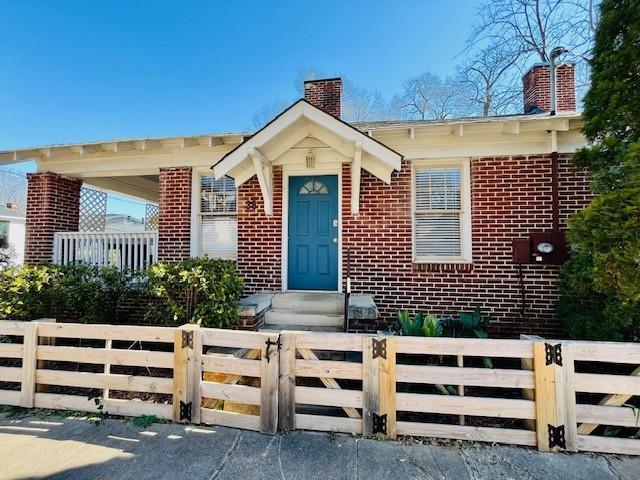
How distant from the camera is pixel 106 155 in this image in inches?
241

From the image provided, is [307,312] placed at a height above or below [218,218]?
below

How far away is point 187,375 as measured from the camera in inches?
117

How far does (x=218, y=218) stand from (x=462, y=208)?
424 centimetres

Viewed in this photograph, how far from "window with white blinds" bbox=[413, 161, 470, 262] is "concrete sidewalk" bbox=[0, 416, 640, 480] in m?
3.17

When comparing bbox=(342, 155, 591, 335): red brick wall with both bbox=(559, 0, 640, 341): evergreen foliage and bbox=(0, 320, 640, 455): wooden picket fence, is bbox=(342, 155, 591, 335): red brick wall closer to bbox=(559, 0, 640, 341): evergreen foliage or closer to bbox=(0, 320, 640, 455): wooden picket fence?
bbox=(559, 0, 640, 341): evergreen foliage

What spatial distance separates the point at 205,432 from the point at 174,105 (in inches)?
710

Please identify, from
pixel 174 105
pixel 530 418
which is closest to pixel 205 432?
pixel 530 418

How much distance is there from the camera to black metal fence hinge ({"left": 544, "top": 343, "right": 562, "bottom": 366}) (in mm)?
2594

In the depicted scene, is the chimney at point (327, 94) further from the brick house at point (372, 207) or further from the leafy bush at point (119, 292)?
the leafy bush at point (119, 292)

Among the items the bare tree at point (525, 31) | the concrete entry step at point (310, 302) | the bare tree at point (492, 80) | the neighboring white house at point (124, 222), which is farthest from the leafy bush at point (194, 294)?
the neighboring white house at point (124, 222)

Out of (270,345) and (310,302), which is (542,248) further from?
(270,345)

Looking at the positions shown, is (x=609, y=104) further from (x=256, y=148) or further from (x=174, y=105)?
(x=174, y=105)

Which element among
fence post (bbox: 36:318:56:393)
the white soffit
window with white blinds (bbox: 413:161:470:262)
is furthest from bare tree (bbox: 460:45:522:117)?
fence post (bbox: 36:318:56:393)

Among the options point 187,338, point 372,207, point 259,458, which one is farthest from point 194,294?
point 372,207
